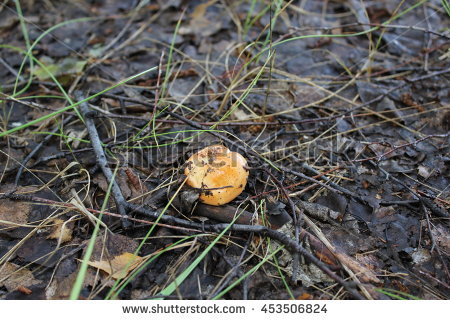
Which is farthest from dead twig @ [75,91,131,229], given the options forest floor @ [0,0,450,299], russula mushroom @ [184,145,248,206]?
russula mushroom @ [184,145,248,206]

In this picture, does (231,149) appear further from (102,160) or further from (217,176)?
(102,160)

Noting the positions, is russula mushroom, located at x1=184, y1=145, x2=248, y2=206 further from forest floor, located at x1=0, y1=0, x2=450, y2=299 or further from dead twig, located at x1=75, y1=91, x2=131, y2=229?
dead twig, located at x1=75, y1=91, x2=131, y2=229

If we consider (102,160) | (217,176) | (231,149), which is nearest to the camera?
(217,176)

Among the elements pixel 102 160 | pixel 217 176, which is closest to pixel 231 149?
pixel 217 176

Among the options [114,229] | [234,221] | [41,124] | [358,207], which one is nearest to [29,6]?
[41,124]

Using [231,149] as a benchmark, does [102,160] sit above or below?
above

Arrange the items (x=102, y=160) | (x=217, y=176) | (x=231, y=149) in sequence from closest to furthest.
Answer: (x=217, y=176) < (x=102, y=160) < (x=231, y=149)
